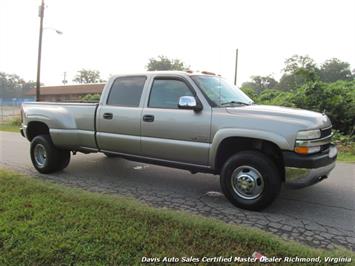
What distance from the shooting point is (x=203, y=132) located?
4496 mm

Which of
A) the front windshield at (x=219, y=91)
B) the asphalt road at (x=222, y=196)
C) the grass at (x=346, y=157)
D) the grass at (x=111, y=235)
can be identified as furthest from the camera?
the grass at (x=346, y=157)

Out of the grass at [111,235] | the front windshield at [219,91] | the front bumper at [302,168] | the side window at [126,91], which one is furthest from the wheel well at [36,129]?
the front bumper at [302,168]

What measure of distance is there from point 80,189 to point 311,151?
3494mm

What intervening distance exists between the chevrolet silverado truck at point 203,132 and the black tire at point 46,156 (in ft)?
0.07

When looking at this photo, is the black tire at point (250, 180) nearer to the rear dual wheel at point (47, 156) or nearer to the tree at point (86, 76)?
the rear dual wheel at point (47, 156)

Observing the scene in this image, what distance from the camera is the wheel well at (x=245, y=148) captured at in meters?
4.25

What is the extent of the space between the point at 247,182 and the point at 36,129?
179 inches

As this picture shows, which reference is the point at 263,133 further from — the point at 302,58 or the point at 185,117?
the point at 302,58

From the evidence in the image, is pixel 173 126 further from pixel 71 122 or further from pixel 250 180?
pixel 71 122

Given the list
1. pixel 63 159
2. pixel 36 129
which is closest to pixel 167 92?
pixel 63 159

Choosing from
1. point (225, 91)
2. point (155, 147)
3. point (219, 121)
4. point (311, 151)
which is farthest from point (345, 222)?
point (155, 147)

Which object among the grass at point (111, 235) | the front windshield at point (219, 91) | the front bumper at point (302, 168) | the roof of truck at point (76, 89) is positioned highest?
the roof of truck at point (76, 89)

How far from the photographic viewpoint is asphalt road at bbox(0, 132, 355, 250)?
371 cm

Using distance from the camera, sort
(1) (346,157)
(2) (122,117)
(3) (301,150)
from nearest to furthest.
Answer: (3) (301,150) < (2) (122,117) < (1) (346,157)
